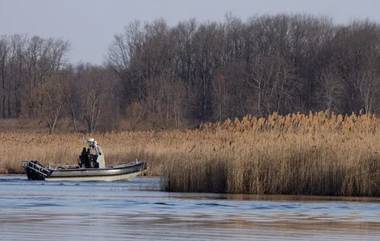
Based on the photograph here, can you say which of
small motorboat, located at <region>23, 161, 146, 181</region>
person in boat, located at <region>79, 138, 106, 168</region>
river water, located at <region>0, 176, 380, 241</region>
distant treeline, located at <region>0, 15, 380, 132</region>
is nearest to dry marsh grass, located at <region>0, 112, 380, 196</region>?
river water, located at <region>0, 176, 380, 241</region>

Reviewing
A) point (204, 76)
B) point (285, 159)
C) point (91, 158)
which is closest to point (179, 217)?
point (285, 159)

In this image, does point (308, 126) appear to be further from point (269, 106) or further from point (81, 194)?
point (269, 106)

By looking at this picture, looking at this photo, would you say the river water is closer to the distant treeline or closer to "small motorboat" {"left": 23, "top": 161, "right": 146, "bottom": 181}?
"small motorboat" {"left": 23, "top": 161, "right": 146, "bottom": 181}

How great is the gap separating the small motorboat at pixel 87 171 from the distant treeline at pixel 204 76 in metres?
44.7

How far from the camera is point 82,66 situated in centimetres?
12531

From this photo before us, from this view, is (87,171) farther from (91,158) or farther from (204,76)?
(204,76)

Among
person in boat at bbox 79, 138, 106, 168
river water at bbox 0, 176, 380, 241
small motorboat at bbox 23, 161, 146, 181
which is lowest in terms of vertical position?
river water at bbox 0, 176, 380, 241

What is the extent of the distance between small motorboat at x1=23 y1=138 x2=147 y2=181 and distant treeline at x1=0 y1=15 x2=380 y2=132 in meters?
44.7

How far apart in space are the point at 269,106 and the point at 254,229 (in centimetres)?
7776

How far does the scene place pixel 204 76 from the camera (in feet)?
359

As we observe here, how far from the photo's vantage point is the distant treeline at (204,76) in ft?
305

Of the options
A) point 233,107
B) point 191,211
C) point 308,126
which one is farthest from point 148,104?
point 191,211

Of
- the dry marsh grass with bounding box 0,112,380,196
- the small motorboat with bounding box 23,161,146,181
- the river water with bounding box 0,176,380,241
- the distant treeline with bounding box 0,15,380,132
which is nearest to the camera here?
the river water with bounding box 0,176,380,241

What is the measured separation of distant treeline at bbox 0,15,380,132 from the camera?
9288cm
